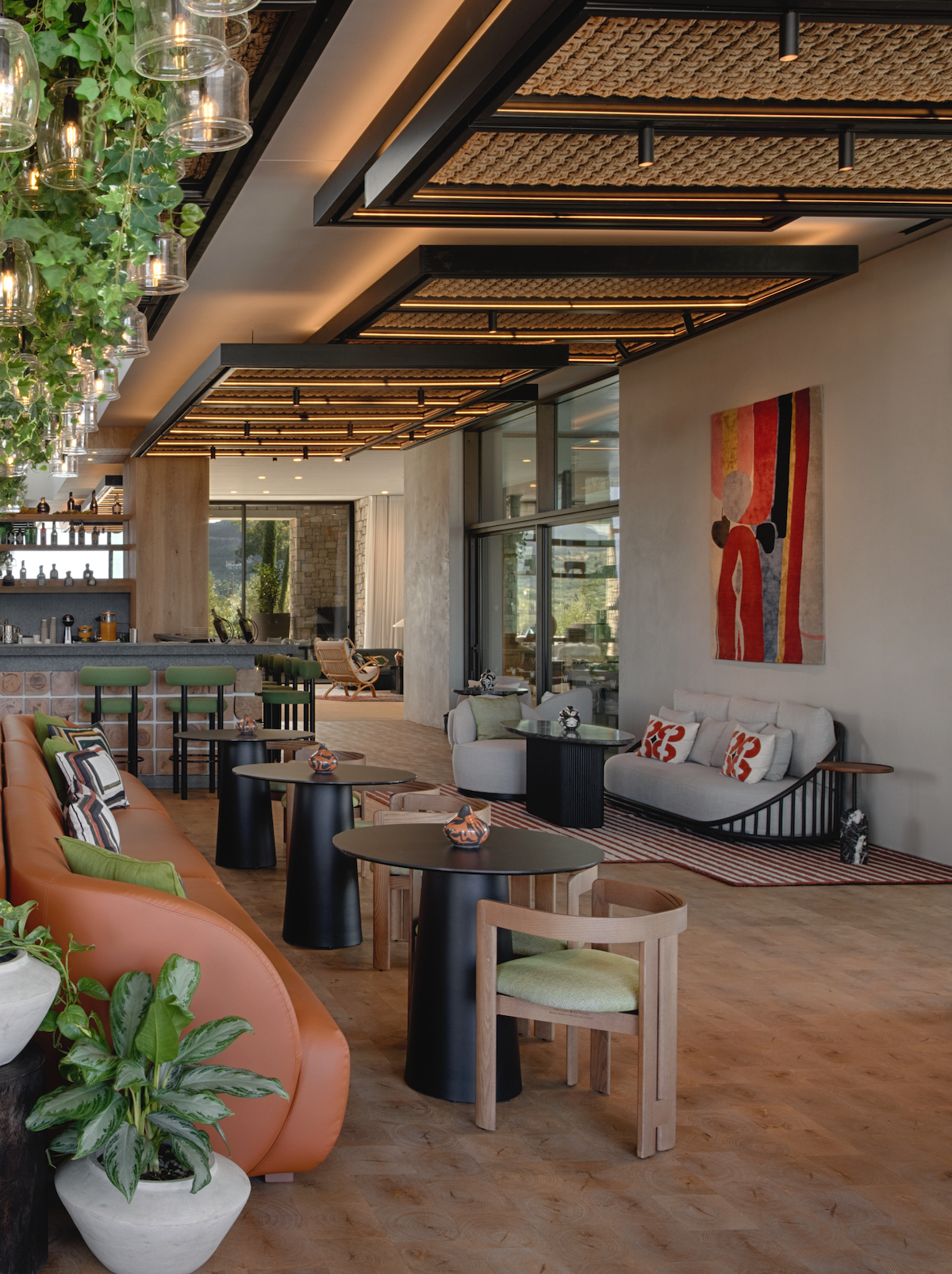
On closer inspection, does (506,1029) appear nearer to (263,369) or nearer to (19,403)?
(19,403)

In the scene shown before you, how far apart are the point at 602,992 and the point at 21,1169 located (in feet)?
5.08

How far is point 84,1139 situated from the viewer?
243 cm

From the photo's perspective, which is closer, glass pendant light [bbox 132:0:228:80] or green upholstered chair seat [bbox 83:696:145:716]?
glass pendant light [bbox 132:0:228:80]

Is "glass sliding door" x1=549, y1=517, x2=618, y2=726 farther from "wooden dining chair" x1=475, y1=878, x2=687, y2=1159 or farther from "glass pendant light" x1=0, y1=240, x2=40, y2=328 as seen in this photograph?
"glass pendant light" x1=0, y1=240, x2=40, y2=328

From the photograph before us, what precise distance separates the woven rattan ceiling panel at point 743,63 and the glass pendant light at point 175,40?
2.16m

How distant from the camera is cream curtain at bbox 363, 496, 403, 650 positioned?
23.3 m

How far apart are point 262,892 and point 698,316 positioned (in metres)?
4.83

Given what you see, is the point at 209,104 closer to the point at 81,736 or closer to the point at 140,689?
the point at 81,736


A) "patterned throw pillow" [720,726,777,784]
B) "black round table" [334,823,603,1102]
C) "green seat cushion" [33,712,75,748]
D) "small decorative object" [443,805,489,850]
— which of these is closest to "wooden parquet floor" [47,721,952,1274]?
"black round table" [334,823,603,1102]

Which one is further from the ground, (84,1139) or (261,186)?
(261,186)

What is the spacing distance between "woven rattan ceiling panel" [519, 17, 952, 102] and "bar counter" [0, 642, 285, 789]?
278 inches

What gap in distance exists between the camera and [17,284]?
2.29m

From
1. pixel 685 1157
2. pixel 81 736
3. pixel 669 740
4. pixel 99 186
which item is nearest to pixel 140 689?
pixel 81 736

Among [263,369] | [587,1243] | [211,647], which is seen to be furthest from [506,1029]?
[211,647]
